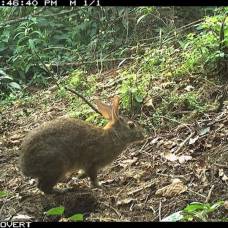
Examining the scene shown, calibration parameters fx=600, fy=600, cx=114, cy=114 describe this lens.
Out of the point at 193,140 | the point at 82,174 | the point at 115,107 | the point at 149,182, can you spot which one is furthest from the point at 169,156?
the point at 82,174

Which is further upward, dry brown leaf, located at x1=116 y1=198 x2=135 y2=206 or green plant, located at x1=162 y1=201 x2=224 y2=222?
green plant, located at x1=162 y1=201 x2=224 y2=222

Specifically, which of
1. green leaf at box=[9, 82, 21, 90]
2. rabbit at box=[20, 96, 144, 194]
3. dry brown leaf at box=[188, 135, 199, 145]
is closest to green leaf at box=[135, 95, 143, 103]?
rabbit at box=[20, 96, 144, 194]

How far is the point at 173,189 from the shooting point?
5559 millimetres

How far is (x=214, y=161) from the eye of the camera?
19.2 ft

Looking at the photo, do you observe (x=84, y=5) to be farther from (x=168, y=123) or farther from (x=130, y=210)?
(x=130, y=210)

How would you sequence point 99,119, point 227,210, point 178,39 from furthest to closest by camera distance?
point 178,39, point 99,119, point 227,210

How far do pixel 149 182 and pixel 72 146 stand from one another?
2.88 ft

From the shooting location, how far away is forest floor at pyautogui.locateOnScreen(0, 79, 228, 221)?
17.7ft

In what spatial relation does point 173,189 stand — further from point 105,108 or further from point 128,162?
point 105,108

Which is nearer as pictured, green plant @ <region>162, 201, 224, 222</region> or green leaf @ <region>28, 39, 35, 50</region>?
green plant @ <region>162, 201, 224, 222</region>

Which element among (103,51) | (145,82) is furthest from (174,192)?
(103,51)

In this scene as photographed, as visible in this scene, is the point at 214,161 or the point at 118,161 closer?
the point at 214,161

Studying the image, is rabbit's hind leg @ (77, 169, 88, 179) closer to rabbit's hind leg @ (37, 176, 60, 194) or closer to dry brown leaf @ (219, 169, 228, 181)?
rabbit's hind leg @ (37, 176, 60, 194)

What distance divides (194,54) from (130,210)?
3.15 metres
